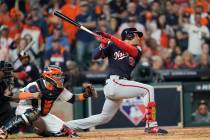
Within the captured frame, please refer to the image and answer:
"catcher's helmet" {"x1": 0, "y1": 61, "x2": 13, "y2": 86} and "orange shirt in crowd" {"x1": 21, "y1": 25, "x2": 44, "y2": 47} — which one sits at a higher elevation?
"orange shirt in crowd" {"x1": 21, "y1": 25, "x2": 44, "y2": 47}

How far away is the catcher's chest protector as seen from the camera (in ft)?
40.1

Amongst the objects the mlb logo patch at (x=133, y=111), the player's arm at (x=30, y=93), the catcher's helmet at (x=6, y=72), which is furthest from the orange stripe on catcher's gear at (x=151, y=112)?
the mlb logo patch at (x=133, y=111)

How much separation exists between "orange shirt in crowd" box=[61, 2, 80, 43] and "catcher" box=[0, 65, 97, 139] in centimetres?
650

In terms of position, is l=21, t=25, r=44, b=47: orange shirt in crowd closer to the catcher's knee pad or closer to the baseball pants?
the baseball pants

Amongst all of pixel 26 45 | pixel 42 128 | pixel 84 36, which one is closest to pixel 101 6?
pixel 84 36

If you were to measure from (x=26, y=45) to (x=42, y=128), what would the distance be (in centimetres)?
581

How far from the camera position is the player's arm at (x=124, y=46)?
11.8 meters

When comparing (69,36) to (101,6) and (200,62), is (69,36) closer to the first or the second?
(101,6)

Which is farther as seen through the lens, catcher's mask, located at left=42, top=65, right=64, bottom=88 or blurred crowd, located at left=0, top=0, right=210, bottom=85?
blurred crowd, located at left=0, top=0, right=210, bottom=85

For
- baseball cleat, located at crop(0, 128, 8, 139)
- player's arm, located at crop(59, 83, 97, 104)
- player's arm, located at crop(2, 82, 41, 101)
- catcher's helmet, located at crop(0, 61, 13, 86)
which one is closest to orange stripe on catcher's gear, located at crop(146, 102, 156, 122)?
player's arm, located at crop(59, 83, 97, 104)

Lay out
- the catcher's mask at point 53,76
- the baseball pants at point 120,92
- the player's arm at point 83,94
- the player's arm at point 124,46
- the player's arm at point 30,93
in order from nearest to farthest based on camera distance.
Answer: the player's arm at point 124,46 < the player's arm at point 30,93 < the baseball pants at point 120,92 < the catcher's mask at point 53,76 < the player's arm at point 83,94

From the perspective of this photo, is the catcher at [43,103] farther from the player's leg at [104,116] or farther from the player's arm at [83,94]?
the player's leg at [104,116]

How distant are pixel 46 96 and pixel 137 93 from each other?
1.45 metres

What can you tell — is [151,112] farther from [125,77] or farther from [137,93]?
[125,77]
